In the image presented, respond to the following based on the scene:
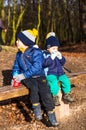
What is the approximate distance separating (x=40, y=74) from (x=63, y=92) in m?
0.85

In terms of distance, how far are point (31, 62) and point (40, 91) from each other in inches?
21.4

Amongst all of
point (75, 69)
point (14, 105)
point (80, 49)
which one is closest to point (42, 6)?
point (80, 49)

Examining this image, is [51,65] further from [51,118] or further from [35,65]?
[51,118]

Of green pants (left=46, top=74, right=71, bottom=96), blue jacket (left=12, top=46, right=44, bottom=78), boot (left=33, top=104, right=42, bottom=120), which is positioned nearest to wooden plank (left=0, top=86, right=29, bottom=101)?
blue jacket (left=12, top=46, right=44, bottom=78)

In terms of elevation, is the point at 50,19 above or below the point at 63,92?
below

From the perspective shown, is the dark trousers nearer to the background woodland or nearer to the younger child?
the younger child

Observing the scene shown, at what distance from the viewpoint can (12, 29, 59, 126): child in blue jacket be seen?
6555mm

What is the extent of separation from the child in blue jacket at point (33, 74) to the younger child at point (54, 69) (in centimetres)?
34

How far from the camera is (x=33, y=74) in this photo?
6645 millimetres

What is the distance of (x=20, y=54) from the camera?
6.78 metres

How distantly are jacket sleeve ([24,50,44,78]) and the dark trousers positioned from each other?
0.43 feet

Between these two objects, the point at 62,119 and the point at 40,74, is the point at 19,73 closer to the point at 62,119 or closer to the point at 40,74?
the point at 40,74

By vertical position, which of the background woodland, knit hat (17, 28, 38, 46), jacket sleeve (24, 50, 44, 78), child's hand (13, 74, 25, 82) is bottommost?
the background woodland

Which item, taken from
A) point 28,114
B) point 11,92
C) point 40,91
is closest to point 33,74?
point 40,91
